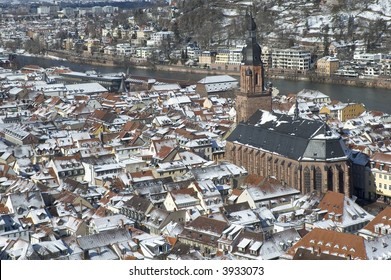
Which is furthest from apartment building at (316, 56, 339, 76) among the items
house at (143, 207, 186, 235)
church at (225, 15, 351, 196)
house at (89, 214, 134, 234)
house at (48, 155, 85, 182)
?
house at (89, 214, 134, 234)

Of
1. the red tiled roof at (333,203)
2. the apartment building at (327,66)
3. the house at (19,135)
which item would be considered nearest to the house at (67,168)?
the house at (19,135)

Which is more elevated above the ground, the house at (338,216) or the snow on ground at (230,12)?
the snow on ground at (230,12)

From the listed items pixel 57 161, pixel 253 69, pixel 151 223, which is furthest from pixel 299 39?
pixel 151 223

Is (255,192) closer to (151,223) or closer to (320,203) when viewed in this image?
(320,203)

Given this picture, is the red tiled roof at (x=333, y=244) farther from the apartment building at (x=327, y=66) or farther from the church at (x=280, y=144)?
the apartment building at (x=327, y=66)

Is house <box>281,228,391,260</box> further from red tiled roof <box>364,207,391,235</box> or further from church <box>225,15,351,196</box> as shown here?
church <box>225,15,351,196</box>
